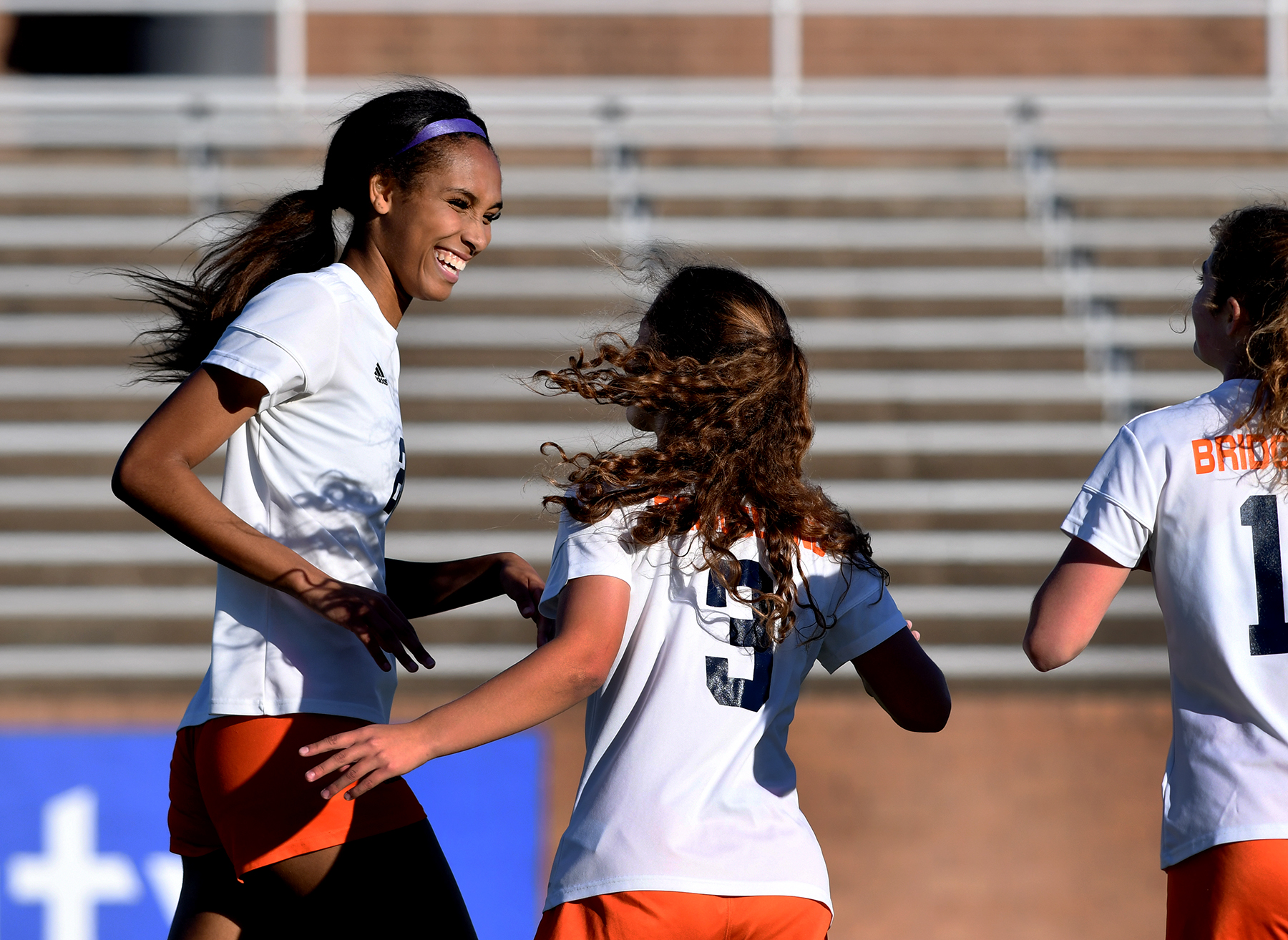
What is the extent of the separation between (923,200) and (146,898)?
216 inches

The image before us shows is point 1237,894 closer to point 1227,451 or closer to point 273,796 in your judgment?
point 1227,451

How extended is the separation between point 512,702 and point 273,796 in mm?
439

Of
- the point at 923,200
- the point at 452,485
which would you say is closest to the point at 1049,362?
the point at 923,200

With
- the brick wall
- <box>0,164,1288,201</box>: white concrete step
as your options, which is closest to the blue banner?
<box>0,164,1288,201</box>: white concrete step

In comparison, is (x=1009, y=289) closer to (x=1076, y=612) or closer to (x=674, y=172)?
(x=674, y=172)

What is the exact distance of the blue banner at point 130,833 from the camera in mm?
4387

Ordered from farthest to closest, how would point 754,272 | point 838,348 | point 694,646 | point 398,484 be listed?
point 754,272 → point 838,348 → point 398,484 → point 694,646

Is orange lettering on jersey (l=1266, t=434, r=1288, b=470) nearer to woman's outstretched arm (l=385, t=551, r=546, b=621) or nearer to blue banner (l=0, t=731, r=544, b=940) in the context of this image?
woman's outstretched arm (l=385, t=551, r=546, b=621)

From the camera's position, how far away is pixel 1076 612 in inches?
77.9

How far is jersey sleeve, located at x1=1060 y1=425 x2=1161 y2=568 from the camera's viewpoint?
77.4 inches

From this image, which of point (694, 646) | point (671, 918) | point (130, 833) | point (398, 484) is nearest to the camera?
point (671, 918)

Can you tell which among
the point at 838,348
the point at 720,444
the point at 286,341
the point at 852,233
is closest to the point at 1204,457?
the point at 720,444

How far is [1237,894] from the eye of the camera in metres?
1.82

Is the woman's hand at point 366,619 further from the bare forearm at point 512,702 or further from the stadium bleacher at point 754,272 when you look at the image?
the stadium bleacher at point 754,272
